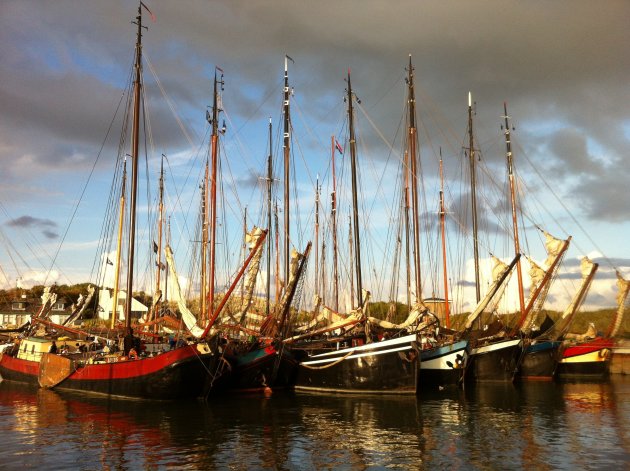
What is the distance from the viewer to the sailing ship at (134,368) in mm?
32719

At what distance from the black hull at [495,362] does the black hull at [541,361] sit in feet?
7.44

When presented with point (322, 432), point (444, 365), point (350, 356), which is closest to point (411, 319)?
point (444, 365)

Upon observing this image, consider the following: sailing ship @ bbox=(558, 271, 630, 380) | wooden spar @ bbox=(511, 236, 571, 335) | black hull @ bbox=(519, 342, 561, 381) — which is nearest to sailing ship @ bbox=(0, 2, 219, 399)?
wooden spar @ bbox=(511, 236, 571, 335)

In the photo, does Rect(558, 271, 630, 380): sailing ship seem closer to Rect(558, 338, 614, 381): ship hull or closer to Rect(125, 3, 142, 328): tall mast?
Rect(558, 338, 614, 381): ship hull

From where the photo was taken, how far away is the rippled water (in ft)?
65.8

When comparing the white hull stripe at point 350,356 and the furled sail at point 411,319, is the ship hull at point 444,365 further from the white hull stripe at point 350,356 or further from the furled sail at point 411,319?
the white hull stripe at point 350,356

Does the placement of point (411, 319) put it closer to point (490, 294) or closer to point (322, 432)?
point (490, 294)

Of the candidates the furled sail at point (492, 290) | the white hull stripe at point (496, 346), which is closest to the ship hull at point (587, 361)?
the white hull stripe at point (496, 346)

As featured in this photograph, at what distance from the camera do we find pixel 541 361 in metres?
46.7

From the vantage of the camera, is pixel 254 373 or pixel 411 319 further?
pixel 411 319

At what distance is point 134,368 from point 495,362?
26899 mm

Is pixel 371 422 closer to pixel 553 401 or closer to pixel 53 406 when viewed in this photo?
pixel 553 401

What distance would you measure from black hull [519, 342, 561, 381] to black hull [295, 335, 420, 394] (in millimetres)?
15729

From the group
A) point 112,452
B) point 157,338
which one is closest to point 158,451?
point 112,452
